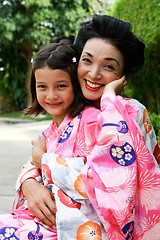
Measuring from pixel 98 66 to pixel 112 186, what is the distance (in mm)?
623

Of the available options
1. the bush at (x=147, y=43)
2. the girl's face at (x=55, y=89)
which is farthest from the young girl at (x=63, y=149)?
the bush at (x=147, y=43)

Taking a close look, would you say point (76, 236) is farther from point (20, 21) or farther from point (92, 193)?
point (20, 21)

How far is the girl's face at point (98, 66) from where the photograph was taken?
1.52 metres

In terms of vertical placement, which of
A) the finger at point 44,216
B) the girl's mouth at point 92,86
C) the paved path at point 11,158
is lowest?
the paved path at point 11,158

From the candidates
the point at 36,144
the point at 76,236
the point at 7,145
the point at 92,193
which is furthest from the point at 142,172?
the point at 7,145

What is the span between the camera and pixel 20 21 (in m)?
14.9

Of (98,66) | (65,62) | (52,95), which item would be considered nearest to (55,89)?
(52,95)

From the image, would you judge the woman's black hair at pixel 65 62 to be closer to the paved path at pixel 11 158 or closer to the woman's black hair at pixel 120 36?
the woman's black hair at pixel 120 36

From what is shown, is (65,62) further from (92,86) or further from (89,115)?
(89,115)

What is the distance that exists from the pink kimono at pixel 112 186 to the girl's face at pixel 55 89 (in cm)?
32

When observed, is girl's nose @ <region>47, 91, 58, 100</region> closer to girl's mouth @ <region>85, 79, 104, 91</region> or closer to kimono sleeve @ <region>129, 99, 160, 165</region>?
girl's mouth @ <region>85, 79, 104, 91</region>

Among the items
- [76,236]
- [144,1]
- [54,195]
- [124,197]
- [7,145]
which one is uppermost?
[144,1]

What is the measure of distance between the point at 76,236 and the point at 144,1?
5238mm

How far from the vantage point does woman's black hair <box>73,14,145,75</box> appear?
1.53 metres
